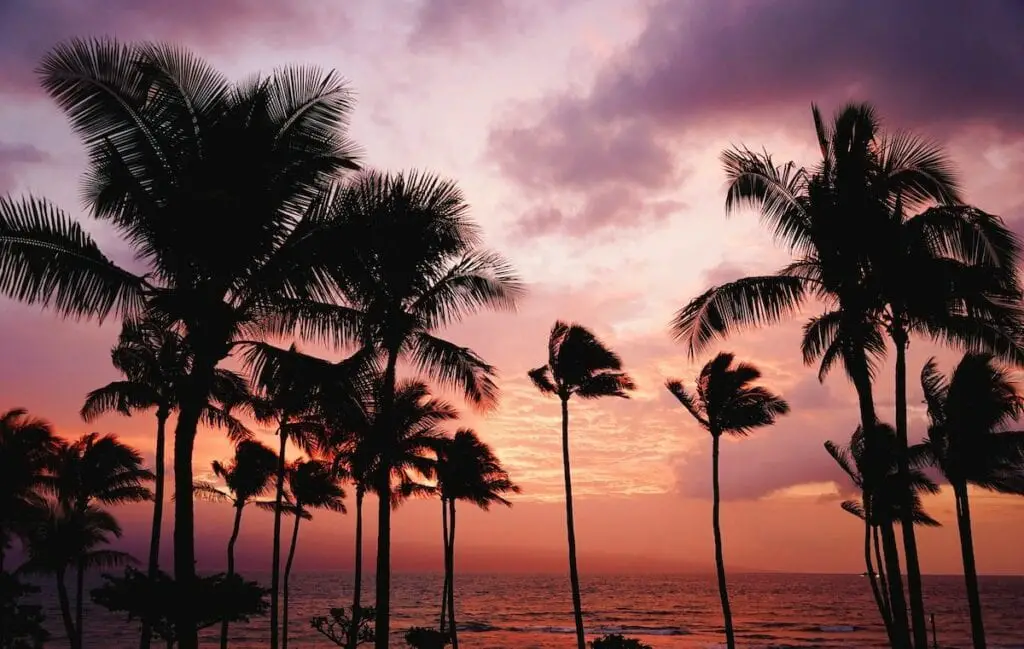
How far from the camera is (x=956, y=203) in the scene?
1341 centimetres

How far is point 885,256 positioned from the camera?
516 inches

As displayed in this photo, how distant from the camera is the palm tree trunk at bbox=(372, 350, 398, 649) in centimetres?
1673

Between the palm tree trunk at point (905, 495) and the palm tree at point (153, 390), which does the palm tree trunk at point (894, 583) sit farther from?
the palm tree at point (153, 390)

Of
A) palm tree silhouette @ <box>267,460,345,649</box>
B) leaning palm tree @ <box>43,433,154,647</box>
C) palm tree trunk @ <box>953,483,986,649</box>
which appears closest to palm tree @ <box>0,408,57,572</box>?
leaning palm tree @ <box>43,433,154,647</box>

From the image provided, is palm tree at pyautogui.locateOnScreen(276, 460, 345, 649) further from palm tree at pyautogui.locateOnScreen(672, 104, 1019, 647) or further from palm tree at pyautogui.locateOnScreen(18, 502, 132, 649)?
palm tree at pyautogui.locateOnScreen(672, 104, 1019, 647)

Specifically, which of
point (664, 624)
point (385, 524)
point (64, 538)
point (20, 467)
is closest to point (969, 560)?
point (385, 524)

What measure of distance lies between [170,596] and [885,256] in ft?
43.8

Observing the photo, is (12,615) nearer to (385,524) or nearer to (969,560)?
(385,524)

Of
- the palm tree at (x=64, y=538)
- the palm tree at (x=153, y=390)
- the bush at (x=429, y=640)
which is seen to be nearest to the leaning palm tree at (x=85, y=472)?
the palm tree at (x=64, y=538)

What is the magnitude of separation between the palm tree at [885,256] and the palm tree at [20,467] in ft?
85.7

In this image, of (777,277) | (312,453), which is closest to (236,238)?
(777,277)

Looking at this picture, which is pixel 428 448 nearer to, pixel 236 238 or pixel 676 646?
pixel 236 238

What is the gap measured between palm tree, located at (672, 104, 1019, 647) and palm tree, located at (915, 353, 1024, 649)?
9.96m

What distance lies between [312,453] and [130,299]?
79.0 feet
